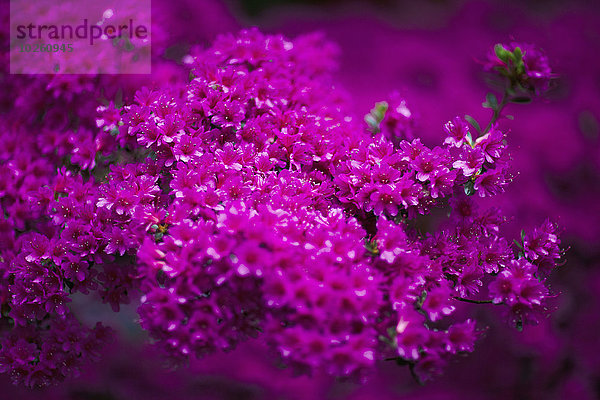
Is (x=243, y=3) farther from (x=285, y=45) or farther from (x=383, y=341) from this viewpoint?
(x=383, y=341)

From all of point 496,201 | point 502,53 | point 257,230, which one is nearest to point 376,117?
point 502,53

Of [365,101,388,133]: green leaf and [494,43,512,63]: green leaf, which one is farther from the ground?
[494,43,512,63]: green leaf

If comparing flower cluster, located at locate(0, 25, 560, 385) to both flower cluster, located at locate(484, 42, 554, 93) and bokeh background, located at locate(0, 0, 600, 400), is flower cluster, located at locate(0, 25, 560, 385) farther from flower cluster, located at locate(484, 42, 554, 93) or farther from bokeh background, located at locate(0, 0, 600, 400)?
bokeh background, located at locate(0, 0, 600, 400)

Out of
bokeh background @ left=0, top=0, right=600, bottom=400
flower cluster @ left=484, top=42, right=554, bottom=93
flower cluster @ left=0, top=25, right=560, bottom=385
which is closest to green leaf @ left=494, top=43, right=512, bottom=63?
flower cluster @ left=484, top=42, right=554, bottom=93

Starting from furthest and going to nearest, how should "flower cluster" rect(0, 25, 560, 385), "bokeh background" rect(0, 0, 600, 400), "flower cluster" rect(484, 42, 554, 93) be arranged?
"bokeh background" rect(0, 0, 600, 400), "flower cluster" rect(484, 42, 554, 93), "flower cluster" rect(0, 25, 560, 385)

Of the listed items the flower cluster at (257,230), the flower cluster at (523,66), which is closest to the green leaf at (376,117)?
the flower cluster at (257,230)

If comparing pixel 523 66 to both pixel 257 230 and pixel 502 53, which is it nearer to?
pixel 502 53
